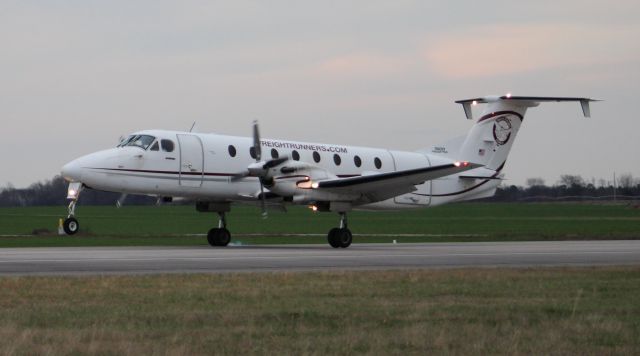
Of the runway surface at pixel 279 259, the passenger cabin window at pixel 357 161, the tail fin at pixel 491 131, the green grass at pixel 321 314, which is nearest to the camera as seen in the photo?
the green grass at pixel 321 314

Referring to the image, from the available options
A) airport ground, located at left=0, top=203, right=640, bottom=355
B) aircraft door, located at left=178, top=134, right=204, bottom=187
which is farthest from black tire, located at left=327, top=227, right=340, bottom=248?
airport ground, located at left=0, top=203, right=640, bottom=355

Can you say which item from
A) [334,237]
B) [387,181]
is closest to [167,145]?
[334,237]

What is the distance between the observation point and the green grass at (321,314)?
12141 mm

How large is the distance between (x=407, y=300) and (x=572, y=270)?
24.2 feet

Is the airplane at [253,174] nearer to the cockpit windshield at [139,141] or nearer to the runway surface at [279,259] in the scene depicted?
the cockpit windshield at [139,141]

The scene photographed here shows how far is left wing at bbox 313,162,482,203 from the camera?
3281 centimetres

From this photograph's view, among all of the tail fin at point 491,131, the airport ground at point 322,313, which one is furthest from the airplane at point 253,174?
the airport ground at point 322,313

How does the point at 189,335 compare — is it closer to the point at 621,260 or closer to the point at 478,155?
the point at 621,260

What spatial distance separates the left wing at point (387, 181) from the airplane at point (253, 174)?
0.10ft

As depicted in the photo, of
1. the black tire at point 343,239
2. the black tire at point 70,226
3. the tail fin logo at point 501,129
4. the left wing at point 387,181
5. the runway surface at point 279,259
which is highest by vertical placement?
the tail fin logo at point 501,129

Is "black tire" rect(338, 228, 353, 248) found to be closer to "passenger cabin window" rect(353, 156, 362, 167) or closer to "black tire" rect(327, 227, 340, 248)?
"black tire" rect(327, 227, 340, 248)

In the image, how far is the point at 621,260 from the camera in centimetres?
2700

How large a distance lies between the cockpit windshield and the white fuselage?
4.0 inches

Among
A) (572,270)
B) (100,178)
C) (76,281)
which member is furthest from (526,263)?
(100,178)
